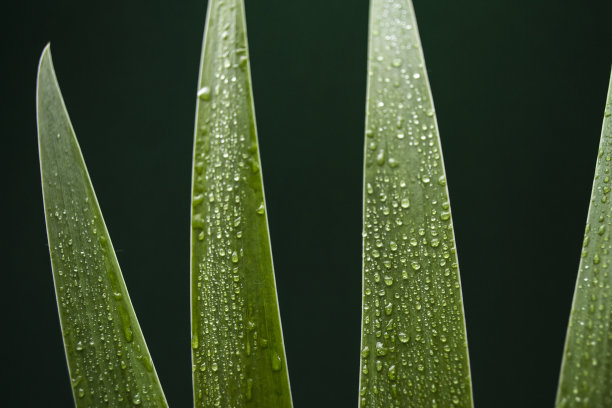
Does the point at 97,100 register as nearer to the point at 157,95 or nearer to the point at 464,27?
the point at 157,95

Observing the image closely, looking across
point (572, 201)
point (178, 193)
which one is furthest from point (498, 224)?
point (178, 193)

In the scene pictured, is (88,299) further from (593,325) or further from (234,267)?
(593,325)

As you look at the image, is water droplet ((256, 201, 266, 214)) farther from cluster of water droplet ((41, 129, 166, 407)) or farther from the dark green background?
the dark green background

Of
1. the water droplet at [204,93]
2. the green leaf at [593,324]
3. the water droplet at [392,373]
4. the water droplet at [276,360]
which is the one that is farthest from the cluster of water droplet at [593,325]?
the water droplet at [204,93]

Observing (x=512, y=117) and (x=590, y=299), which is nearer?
(x=590, y=299)

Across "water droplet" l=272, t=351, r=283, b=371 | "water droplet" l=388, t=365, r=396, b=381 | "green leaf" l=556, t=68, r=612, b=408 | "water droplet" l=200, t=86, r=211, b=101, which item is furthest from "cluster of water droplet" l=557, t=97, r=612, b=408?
"water droplet" l=200, t=86, r=211, b=101
